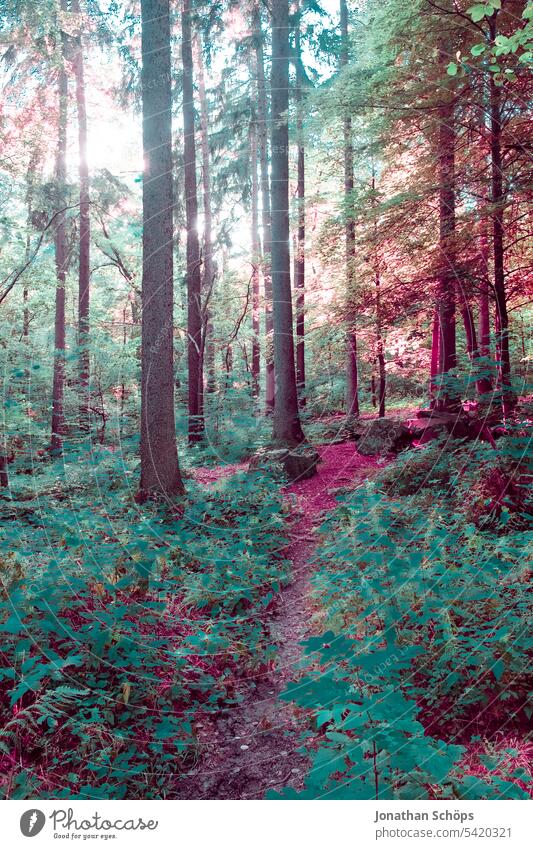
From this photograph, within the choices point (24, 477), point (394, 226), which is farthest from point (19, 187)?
point (394, 226)

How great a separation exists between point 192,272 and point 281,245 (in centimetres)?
380

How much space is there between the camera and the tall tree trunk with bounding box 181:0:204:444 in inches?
499

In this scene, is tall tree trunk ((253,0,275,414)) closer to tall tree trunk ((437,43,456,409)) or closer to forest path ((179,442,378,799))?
tall tree trunk ((437,43,456,409))

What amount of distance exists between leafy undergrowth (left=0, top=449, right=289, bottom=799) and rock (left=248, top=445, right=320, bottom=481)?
2.53m

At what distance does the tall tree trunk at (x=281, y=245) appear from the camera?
9.86 m

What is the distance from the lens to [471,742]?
287 centimetres

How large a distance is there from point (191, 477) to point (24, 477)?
4.93 m

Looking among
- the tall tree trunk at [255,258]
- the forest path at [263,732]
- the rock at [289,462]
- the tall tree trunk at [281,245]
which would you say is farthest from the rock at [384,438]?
the forest path at [263,732]

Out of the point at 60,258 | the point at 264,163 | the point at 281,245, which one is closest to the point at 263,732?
the point at 281,245

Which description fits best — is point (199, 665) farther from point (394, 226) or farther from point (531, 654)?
point (394, 226)

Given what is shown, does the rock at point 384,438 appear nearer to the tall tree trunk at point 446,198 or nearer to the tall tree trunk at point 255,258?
the tall tree trunk at point 446,198

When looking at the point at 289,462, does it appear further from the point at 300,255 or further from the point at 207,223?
the point at 207,223

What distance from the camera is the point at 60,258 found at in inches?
605

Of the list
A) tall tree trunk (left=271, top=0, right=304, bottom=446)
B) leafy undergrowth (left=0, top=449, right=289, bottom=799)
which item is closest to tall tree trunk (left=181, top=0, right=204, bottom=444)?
tall tree trunk (left=271, top=0, right=304, bottom=446)
